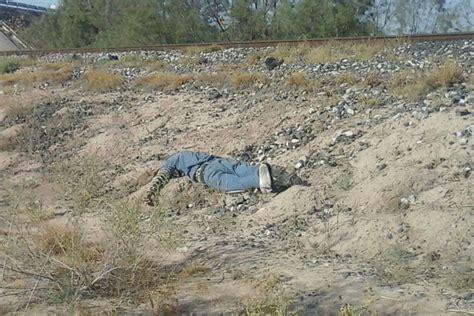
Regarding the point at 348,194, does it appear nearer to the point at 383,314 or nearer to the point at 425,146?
the point at 425,146

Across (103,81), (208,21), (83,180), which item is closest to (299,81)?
(83,180)

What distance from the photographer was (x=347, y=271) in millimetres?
5430

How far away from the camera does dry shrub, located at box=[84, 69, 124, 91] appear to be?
50.0 ft

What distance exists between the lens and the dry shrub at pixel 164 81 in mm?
13508

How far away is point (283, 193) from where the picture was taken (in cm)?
736

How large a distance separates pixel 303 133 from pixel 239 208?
6.00 ft

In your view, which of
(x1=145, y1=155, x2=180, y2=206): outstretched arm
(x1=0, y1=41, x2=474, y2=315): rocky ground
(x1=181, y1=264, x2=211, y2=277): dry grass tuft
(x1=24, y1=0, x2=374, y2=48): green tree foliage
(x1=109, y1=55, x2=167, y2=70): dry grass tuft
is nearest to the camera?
(x1=0, y1=41, x2=474, y2=315): rocky ground

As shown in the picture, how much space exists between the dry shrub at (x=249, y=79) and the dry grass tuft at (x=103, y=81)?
4181 millimetres

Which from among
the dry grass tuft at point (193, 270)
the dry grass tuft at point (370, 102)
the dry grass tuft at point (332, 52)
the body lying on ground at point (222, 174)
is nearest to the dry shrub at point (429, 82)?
the dry grass tuft at point (370, 102)

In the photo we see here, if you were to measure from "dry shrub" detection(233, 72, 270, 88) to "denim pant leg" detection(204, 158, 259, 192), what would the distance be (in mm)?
3759

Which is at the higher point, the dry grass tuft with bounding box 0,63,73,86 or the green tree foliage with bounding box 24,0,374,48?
the green tree foliage with bounding box 24,0,374,48

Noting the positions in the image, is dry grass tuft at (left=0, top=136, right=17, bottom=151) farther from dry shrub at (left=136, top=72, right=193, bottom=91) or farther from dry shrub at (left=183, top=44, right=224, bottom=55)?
dry shrub at (left=183, top=44, right=224, bottom=55)

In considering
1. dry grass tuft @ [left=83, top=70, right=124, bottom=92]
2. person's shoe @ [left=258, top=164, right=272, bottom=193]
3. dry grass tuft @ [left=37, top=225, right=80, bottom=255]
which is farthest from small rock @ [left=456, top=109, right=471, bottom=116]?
dry grass tuft @ [left=83, top=70, right=124, bottom=92]

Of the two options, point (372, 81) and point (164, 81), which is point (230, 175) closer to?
point (372, 81)
